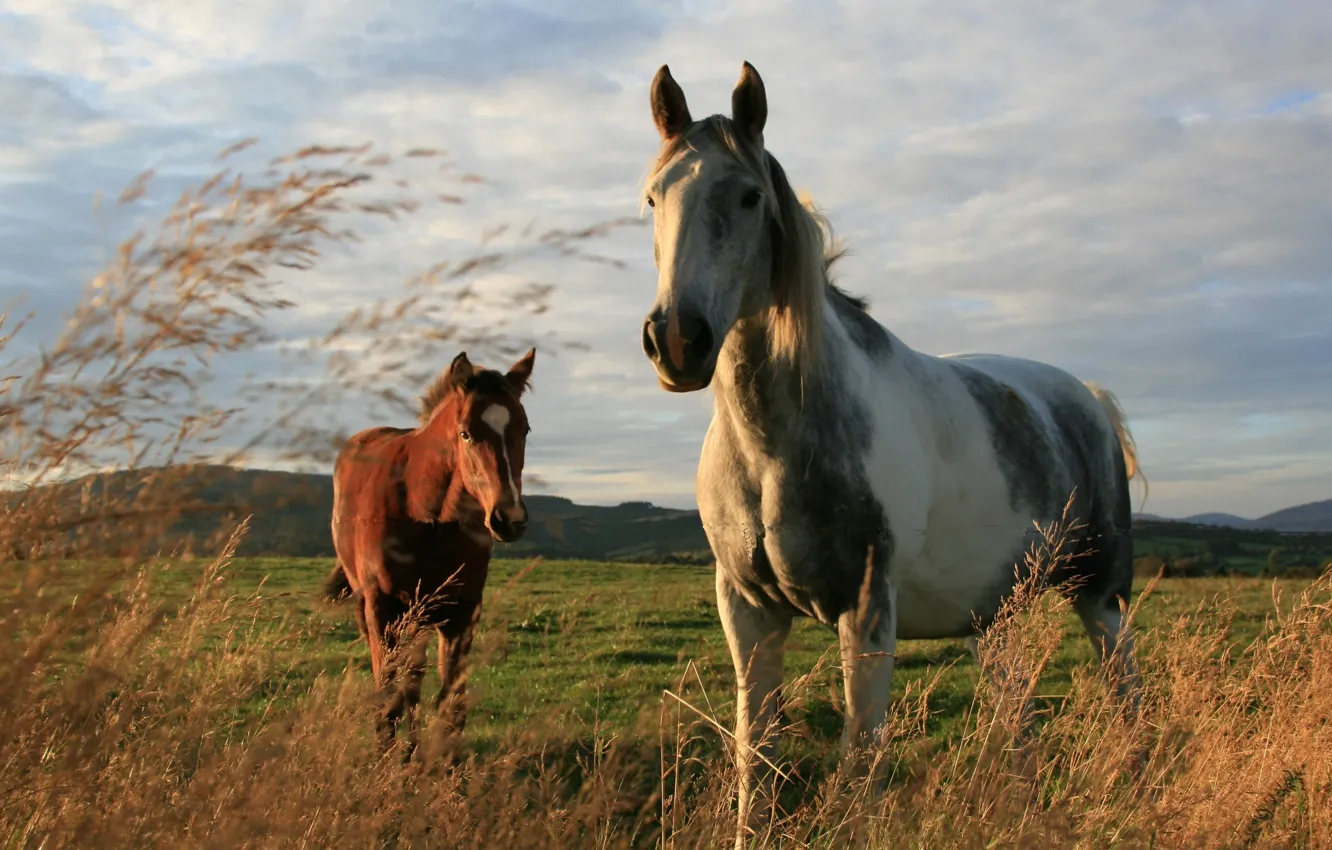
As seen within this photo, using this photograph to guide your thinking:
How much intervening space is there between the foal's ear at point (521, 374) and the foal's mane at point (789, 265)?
2.96 m

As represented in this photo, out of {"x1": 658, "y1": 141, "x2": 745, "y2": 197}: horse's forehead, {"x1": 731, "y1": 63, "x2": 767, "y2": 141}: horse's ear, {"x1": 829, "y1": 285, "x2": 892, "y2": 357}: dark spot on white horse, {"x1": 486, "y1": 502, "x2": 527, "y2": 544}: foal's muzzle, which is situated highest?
{"x1": 731, "y1": 63, "x2": 767, "y2": 141}: horse's ear

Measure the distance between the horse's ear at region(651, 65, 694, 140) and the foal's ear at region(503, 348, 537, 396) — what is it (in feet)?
9.30

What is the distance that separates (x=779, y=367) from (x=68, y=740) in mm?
2447

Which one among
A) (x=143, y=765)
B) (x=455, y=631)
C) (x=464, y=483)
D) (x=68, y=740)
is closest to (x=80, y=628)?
(x=68, y=740)

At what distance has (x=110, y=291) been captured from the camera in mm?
2332

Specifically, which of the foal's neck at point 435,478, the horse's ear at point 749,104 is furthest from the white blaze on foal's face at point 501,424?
the horse's ear at point 749,104

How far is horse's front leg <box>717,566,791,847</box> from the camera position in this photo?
362 centimetres

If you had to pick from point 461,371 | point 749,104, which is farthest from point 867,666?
point 461,371

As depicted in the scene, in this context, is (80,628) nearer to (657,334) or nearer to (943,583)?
(657,334)

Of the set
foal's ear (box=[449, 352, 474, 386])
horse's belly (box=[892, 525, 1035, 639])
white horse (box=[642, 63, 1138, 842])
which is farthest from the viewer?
foal's ear (box=[449, 352, 474, 386])

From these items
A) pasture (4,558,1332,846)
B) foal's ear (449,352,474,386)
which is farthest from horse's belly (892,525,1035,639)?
foal's ear (449,352,474,386)

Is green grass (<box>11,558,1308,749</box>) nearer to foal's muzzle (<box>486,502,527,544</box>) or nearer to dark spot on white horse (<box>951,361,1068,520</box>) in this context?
foal's muzzle (<box>486,502,527,544</box>)

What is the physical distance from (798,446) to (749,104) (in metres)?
1.23

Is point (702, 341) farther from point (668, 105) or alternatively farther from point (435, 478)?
point (435, 478)
